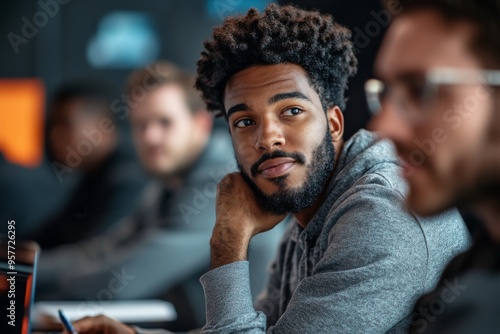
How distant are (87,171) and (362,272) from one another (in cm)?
240

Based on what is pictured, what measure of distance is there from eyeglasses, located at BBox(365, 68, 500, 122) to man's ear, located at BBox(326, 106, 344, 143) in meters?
0.45

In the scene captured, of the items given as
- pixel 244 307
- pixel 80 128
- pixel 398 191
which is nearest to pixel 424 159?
pixel 398 191

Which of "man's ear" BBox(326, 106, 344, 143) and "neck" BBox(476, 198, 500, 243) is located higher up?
"man's ear" BBox(326, 106, 344, 143)

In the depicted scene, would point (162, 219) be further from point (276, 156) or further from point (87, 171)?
point (276, 156)

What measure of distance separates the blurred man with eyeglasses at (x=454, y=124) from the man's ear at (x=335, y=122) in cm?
46

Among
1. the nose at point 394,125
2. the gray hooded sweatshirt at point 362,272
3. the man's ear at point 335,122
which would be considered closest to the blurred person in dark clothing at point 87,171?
the man's ear at point 335,122

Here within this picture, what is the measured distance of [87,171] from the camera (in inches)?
134

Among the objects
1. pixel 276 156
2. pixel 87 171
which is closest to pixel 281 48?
pixel 276 156

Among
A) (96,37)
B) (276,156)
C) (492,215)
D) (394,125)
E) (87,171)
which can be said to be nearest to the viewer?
(492,215)

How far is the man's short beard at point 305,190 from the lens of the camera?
1.39 meters

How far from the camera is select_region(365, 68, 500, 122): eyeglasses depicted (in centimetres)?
90

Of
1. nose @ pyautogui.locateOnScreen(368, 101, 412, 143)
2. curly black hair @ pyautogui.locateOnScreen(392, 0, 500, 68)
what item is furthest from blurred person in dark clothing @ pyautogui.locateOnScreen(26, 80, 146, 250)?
curly black hair @ pyautogui.locateOnScreen(392, 0, 500, 68)

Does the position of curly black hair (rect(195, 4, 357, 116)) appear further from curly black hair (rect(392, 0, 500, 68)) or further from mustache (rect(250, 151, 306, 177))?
curly black hair (rect(392, 0, 500, 68))

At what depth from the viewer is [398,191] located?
1301 millimetres
